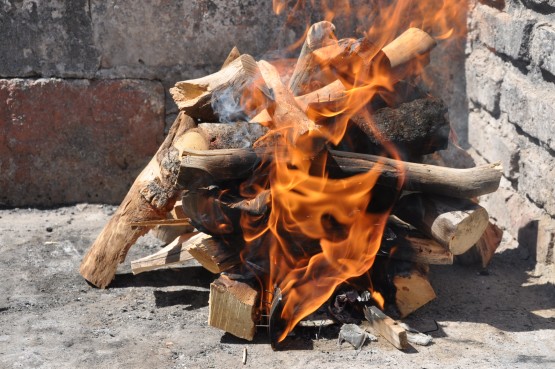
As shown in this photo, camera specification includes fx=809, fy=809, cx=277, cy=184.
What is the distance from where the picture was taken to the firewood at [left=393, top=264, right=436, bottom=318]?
3754 millimetres

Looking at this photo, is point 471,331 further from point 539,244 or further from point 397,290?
point 539,244

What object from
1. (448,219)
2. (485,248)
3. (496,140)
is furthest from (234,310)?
(496,140)

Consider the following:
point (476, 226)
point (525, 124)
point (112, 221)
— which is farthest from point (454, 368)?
point (112, 221)

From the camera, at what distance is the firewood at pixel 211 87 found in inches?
154

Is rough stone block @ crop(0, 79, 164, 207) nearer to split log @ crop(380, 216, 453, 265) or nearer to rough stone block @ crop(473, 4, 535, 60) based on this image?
split log @ crop(380, 216, 453, 265)

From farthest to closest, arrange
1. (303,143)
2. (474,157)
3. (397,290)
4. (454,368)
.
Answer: (474,157) → (397,290) → (303,143) → (454,368)

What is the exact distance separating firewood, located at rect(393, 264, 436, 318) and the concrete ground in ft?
0.24

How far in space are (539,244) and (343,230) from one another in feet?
3.80

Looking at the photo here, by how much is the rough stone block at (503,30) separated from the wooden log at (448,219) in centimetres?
111

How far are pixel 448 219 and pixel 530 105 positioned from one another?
1036 millimetres

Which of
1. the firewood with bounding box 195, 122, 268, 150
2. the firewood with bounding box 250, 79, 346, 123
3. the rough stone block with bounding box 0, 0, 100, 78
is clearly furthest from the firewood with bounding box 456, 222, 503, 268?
the rough stone block with bounding box 0, 0, 100, 78

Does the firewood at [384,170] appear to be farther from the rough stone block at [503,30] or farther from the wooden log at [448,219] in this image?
the rough stone block at [503,30]

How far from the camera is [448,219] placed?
12.0ft

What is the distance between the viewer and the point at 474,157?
5098 mm
